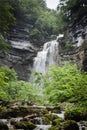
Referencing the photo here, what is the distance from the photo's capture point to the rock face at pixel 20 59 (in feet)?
126

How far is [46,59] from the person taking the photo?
1487 inches

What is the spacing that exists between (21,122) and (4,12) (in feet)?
17.2

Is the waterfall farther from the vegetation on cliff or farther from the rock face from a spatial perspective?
the vegetation on cliff

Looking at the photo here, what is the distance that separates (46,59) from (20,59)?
13.5 ft

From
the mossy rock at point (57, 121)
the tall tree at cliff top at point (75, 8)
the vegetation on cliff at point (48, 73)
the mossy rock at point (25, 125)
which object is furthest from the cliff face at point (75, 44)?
the mossy rock at point (25, 125)

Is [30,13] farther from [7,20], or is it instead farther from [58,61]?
[7,20]

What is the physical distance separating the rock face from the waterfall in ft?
3.73

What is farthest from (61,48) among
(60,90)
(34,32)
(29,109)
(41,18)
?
(29,109)

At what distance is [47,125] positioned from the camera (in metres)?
12.3

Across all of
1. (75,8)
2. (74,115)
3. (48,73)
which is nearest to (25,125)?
(74,115)

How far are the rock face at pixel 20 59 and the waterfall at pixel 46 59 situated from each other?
1136 millimetres

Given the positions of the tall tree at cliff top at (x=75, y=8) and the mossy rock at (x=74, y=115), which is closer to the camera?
the mossy rock at (x=74, y=115)

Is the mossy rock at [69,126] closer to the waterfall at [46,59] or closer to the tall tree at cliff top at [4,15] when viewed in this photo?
the tall tree at cliff top at [4,15]

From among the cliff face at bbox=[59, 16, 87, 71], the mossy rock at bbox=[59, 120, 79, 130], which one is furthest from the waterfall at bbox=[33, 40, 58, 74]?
A: the mossy rock at bbox=[59, 120, 79, 130]
